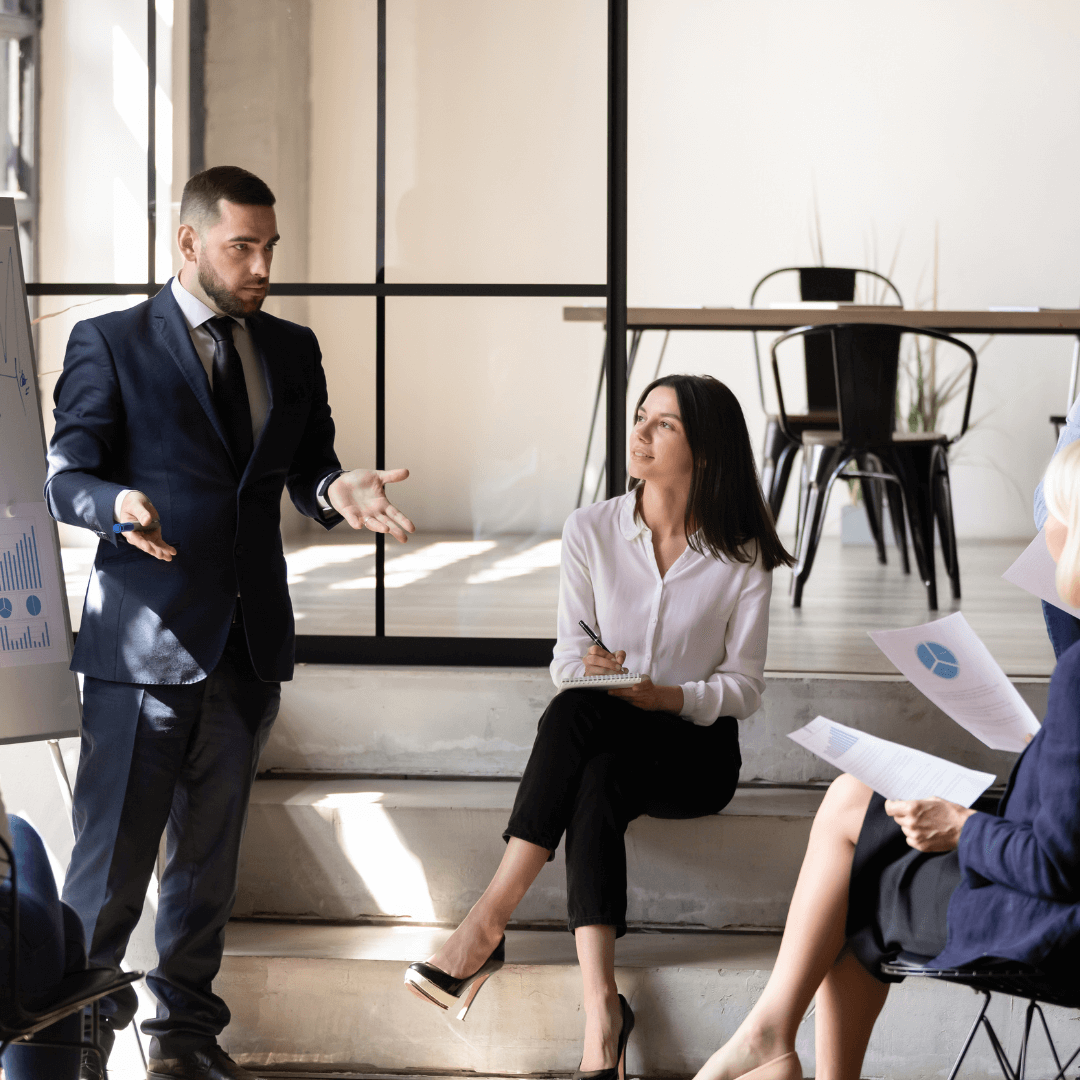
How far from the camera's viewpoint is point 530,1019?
208 centimetres

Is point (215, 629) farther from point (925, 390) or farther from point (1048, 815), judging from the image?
point (925, 390)

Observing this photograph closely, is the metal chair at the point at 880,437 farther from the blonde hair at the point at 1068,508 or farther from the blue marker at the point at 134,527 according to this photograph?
the blue marker at the point at 134,527

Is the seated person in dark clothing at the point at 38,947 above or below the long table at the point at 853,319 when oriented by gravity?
below

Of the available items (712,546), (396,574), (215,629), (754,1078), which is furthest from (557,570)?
(754,1078)

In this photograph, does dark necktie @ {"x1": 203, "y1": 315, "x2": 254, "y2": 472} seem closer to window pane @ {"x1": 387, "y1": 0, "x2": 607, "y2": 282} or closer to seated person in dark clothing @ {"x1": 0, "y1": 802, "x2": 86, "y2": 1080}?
seated person in dark clothing @ {"x1": 0, "y1": 802, "x2": 86, "y2": 1080}

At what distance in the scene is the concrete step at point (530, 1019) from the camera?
2.04m

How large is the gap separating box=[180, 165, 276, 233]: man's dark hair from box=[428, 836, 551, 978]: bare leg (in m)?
1.13

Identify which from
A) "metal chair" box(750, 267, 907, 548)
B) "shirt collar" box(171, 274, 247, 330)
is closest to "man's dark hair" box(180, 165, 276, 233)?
"shirt collar" box(171, 274, 247, 330)

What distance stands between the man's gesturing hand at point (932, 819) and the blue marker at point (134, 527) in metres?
1.07

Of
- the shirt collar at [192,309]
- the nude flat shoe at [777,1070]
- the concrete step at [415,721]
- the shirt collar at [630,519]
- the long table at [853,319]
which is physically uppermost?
the long table at [853,319]

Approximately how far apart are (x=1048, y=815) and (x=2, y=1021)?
1171 millimetres

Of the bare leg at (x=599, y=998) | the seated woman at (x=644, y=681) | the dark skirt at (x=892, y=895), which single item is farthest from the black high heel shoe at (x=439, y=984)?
the dark skirt at (x=892, y=895)

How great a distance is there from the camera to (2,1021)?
1.26m

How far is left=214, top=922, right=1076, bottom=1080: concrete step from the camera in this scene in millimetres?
2045
